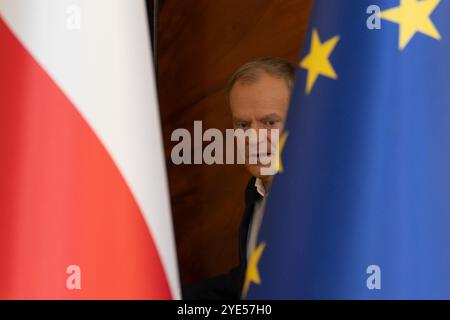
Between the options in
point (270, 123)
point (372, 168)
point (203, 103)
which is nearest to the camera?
point (372, 168)

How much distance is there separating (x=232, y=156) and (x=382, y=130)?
1.97 feet

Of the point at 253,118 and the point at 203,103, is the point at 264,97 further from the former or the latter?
the point at 203,103

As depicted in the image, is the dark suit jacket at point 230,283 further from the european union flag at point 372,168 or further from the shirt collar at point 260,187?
the european union flag at point 372,168

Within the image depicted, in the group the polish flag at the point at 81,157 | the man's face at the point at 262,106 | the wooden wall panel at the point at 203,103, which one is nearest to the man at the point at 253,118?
the man's face at the point at 262,106

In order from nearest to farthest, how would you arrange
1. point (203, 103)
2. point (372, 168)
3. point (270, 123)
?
point (372, 168) → point (270, 123) → point (203, 103)

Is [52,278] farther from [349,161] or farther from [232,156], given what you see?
[232,156]

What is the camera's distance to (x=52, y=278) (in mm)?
664

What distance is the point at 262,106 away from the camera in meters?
1.00

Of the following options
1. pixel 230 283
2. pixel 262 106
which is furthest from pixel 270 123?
pixel 230 283

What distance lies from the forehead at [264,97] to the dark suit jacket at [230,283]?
0.12 metres

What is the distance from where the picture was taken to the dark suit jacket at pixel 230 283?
997mm

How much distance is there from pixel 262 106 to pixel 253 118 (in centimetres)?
2

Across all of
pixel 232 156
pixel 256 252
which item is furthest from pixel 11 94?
pixel 232 156

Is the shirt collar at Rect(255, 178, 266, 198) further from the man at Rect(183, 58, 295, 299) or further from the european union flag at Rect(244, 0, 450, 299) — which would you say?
the european union flag at Rect(244, 0, 450, 299)
